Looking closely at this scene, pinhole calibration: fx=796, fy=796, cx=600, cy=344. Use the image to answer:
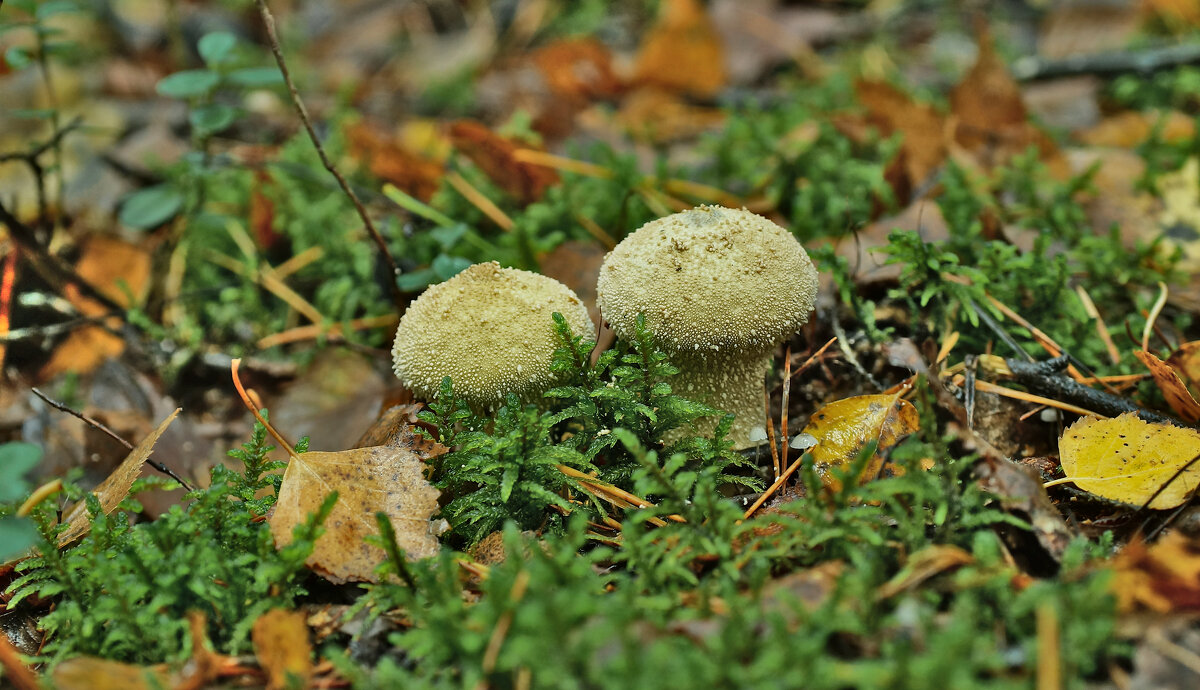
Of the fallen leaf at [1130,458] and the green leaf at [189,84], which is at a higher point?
the green leaf at [189,84]

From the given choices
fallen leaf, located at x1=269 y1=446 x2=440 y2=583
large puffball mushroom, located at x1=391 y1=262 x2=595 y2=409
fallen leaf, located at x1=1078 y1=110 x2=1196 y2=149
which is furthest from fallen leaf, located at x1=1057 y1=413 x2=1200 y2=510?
fallen leaf, located at x1=1078 y1=110 x2=1196 y2=149

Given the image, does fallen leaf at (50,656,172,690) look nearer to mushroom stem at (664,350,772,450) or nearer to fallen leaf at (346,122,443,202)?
mushroom stem at (664,350,772,450)

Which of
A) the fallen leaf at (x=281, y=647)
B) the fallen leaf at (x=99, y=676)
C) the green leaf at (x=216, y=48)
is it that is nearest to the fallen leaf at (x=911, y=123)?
the green leaf at (x=216, y=48)

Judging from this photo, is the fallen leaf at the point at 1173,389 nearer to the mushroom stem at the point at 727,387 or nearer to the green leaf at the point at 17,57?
the mushroom stem at the point at 727,387

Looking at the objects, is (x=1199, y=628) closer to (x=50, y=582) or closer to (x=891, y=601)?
(x=891, y=601)

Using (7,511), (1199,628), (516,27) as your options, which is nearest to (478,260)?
(7,511)

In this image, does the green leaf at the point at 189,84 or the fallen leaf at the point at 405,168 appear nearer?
the green leaf at the point at 189,84
